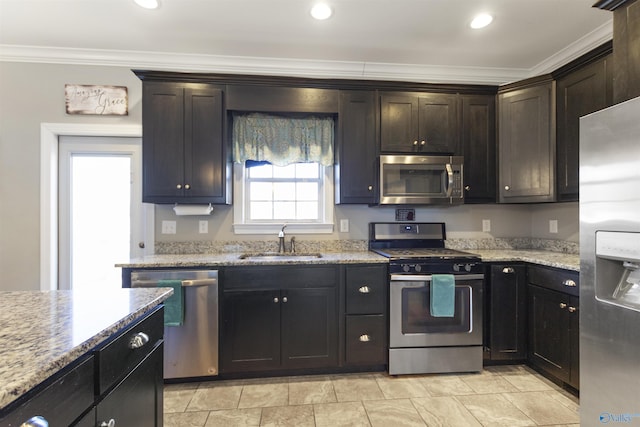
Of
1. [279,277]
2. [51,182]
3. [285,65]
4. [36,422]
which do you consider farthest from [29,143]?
[36,422]

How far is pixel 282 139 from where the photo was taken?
2779 millimetres

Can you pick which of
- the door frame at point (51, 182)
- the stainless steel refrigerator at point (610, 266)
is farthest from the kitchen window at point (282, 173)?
the stainless steel refrigerator at point (610, 266)

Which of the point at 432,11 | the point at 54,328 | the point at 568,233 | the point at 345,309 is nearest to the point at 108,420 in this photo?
the point at 54,328

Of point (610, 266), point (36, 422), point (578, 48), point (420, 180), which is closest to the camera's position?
point (36, 422)

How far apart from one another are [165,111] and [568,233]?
3727mm

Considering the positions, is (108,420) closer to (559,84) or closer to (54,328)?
(54,328)

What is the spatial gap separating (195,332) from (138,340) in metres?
1.30

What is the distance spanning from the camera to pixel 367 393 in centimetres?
218

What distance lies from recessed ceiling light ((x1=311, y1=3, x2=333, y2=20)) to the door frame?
196cm

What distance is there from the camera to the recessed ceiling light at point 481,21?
2235 mm

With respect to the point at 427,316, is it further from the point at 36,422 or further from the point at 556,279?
the point at 36,422

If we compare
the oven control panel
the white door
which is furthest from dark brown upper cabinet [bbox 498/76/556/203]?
the white door

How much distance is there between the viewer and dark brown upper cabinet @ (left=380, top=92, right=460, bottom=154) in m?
2.69

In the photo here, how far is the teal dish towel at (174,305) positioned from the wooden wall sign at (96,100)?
1714 millimetres
